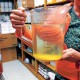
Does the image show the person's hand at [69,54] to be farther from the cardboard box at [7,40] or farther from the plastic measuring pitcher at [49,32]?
the cardboard box at [7,40]

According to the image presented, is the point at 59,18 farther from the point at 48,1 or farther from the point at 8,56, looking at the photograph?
Answer: the point at 8,56

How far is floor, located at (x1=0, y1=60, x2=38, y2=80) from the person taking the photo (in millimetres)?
3033

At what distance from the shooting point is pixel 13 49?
398 cm

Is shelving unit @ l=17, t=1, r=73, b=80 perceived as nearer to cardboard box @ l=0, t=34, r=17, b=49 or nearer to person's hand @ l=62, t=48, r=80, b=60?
cardboard box @ l=0, t=34, r=17, b=49

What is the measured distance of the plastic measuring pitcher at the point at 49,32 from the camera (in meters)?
0.70

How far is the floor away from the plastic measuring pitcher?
2.31 m

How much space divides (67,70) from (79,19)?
0.35 m

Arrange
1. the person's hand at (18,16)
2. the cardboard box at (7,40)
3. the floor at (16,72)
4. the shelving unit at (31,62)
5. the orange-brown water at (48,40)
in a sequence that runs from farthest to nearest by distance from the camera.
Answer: the cardboard box at (7,40) < the floor at (16,72) < the shelving unit at (31,62) < the person's hand at (18,16) < the orange-brown water at (48,40)

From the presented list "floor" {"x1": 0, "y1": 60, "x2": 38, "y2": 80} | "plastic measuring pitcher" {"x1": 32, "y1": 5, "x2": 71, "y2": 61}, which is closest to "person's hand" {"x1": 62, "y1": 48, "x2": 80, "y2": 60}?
"plastic measuring pitcher" {"x1": 32, "y1": 5, "x2": 71, "y2": 61}

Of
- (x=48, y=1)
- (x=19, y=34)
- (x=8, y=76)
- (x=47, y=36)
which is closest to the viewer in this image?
(x=47, y=36)

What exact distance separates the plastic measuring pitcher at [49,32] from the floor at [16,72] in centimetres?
231

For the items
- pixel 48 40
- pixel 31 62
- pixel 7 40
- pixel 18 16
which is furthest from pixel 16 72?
pixel 48 40

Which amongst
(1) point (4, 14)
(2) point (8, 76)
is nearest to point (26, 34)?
(2) point (8, 76)

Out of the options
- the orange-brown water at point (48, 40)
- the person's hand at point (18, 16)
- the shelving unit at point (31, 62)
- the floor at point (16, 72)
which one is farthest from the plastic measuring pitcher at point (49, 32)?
the floor at point (16, 72)
